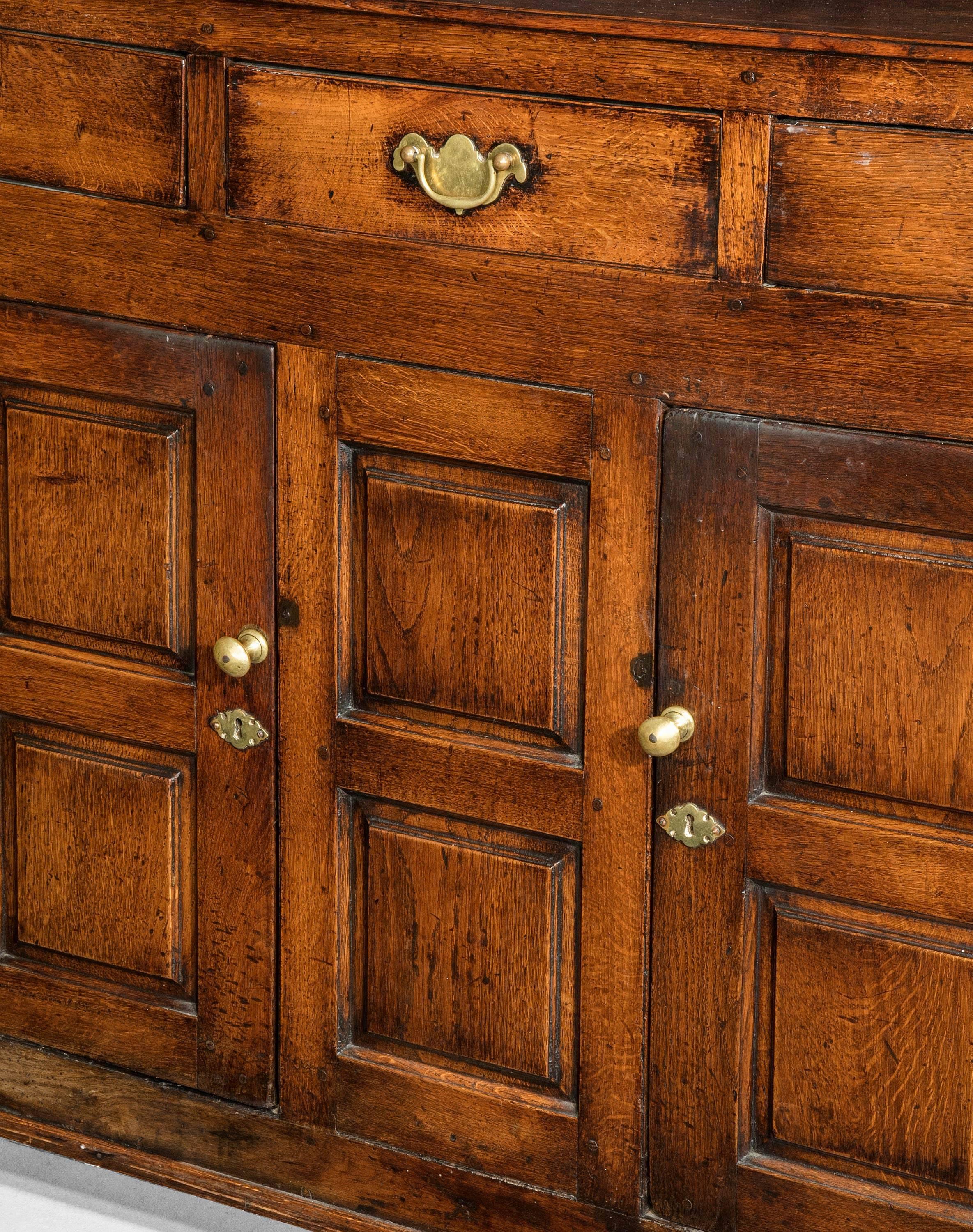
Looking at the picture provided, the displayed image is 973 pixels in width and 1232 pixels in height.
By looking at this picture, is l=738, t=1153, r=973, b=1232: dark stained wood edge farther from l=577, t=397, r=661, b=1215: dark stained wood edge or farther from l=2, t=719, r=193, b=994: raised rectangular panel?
l=2, t=719, r=193, b=994: raised rectangular panel

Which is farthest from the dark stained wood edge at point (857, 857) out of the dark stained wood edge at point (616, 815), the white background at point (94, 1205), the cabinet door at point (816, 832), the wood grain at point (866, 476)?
the white background at point (94, 1205)

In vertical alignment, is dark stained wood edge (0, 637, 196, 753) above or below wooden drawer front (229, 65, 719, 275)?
below

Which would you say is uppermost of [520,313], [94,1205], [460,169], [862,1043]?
[460,169]

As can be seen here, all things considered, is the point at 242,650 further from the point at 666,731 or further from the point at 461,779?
the point at 666,731

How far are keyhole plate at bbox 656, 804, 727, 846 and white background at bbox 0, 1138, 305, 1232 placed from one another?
62 cm

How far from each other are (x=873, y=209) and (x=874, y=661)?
34 cm

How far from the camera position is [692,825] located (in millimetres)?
1571

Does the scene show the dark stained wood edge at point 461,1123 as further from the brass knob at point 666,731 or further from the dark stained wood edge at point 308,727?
the brass knob at point 666,731

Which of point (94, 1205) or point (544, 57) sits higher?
point (544, 57)

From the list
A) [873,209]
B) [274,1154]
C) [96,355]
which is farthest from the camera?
[274,1154]

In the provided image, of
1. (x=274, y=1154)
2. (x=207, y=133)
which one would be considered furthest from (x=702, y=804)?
(x=207, y=133)

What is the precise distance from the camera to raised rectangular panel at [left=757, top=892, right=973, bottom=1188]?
1512 mm

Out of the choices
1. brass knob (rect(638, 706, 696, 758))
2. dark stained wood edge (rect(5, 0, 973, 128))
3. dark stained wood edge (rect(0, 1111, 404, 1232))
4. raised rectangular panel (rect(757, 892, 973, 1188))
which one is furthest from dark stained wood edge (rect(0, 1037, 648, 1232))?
dark stained wood edge (rect(5, 0, 973, 128))

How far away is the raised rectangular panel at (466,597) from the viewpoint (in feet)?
5.19
